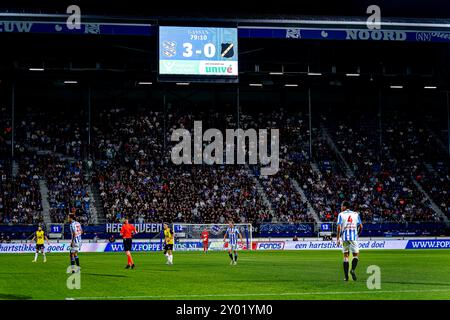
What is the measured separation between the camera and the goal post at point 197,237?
5575cm

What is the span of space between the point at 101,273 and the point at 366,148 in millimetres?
46979

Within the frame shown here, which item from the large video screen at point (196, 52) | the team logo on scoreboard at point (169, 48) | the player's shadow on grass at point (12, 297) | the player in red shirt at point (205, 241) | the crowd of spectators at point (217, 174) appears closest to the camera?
the player's shadow on grass at point (12, 297)

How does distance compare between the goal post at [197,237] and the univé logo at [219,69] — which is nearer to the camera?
the univé logo at [219,69]

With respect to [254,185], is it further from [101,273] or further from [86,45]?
[101,273]

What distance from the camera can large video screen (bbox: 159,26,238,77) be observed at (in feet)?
171

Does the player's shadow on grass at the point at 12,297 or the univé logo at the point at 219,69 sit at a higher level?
the univé logo at the point at 219,69

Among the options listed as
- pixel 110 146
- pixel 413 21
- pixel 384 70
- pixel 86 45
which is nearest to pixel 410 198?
pixel 384 70

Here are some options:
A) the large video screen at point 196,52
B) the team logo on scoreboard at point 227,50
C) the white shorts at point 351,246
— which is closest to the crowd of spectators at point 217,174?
the large video screen at point 196,52

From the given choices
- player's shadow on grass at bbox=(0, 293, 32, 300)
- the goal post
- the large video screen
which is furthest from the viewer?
the goal post

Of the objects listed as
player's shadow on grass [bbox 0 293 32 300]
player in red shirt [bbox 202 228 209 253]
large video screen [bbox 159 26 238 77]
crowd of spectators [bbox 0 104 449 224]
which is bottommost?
player in red shirt [bbox 202 228 209 253]

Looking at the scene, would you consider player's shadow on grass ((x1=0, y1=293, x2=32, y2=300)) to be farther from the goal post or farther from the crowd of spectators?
the crowd of spectators

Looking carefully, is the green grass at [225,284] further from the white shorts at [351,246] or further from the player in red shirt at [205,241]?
the player in red shirt at [205,241]

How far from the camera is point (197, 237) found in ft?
185

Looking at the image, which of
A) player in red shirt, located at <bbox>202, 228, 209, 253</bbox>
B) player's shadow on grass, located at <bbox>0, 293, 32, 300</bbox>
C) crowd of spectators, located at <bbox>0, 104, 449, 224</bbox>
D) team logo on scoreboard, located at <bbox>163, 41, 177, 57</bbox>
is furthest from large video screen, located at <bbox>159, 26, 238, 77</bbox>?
player's shadow on grass, located at <bbox>0, 293, 32, 300</bbox>
